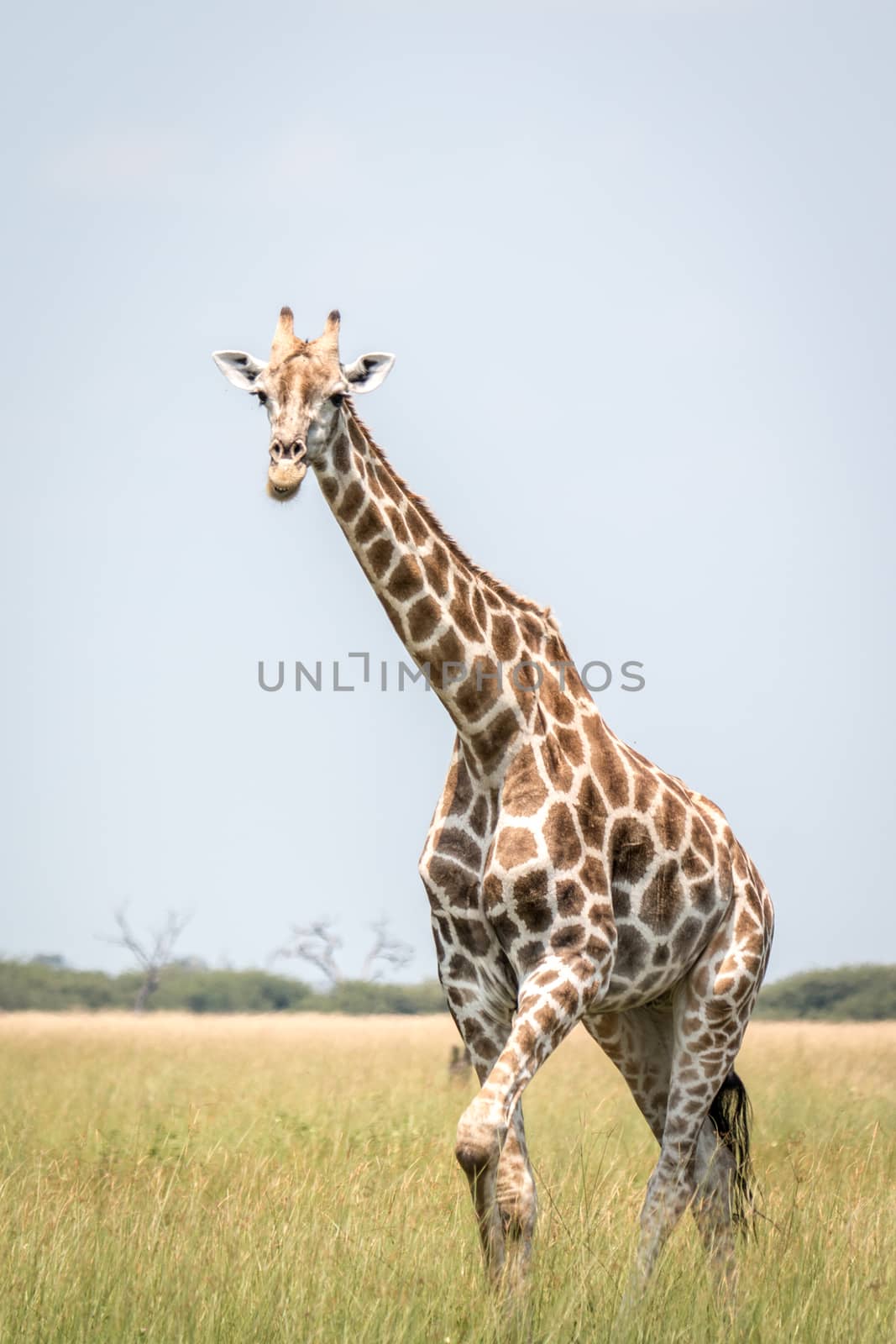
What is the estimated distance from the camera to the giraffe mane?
23.1ft

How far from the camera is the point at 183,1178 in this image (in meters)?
9.57

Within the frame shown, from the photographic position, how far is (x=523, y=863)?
6.72 meters

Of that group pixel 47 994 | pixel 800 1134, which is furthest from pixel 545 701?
pixel 47 994

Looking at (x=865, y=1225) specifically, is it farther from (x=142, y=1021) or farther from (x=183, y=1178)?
(x=142, y=1021)

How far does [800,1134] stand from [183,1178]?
524 cm

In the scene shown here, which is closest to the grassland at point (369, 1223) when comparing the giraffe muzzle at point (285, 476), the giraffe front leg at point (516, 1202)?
the giraffe front leg at point (516, 1202)

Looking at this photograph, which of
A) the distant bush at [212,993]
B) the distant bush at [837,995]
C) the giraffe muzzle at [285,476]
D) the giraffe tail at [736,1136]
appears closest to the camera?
the giraffe muzzle at [285,476]

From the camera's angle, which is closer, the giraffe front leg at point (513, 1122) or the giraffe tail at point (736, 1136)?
the giraffe front leg at point (513, 1122)

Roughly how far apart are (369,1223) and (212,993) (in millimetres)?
43393

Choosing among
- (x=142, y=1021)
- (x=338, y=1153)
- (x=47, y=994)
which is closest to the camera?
(x=338, y=1153)

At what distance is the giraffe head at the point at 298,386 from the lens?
250 inches

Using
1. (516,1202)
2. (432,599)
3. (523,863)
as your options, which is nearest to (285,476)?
(432,599)

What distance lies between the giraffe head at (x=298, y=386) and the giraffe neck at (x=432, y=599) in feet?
0.56

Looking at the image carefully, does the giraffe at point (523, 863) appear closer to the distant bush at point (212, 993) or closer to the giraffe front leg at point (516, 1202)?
the giraffe front leg at point (516, 1202)
